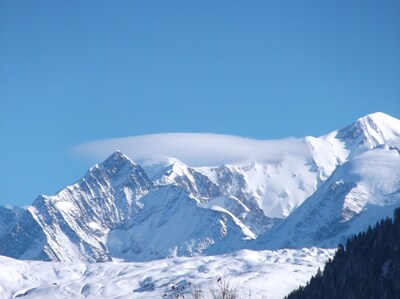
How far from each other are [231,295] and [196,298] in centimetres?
533

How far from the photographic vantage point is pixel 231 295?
137875 millimetres

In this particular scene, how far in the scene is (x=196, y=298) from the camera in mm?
134375
